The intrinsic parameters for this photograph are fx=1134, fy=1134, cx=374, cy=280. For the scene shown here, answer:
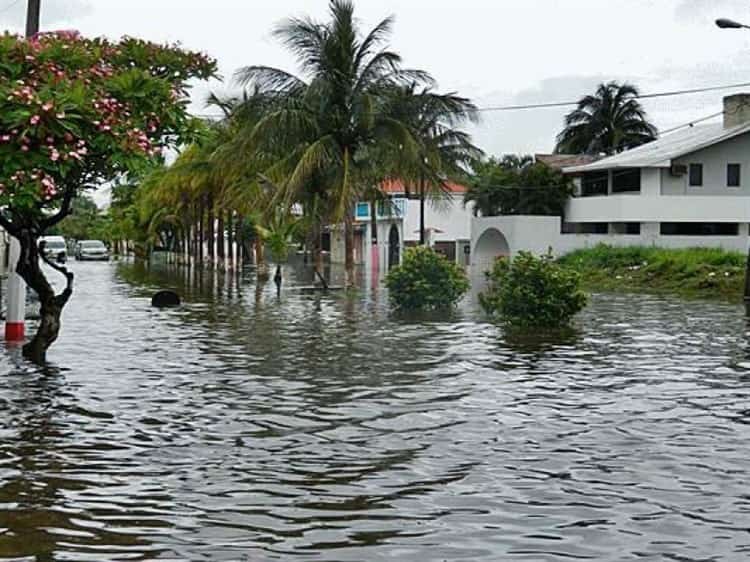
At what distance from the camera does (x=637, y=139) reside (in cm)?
7388

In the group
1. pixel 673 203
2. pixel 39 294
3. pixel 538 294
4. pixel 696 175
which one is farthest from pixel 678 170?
pixel 39 294

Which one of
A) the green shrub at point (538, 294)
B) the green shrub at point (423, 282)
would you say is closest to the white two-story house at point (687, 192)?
the green shrub at point (423, 282)

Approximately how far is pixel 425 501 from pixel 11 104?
21.5ft

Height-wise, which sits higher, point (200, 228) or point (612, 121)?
point (612, 121)

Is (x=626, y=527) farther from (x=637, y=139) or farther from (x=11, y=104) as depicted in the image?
(x=637, y=139)

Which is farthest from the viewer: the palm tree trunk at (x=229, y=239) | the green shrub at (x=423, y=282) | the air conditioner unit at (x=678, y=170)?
the palm tree trunk at (x=229, y=239)

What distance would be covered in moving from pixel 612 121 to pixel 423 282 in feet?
165

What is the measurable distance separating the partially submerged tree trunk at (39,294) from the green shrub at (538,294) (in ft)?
29.5

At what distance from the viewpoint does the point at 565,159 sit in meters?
72.3

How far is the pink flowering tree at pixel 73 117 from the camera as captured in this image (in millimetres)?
11977

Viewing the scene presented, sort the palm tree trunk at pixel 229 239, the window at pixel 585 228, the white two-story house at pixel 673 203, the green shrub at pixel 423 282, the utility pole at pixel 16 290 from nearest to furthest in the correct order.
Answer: the utility pole at pixel 16 290
the green shrub at pixel 423 282
the white two-story house at pixel 673 203
the palm tree trunk at pixel 229 239
the window at pixel 585 228

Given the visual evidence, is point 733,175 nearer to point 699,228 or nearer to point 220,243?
point 699,228

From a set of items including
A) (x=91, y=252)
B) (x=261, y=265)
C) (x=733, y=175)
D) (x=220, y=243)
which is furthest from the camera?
(x=91, y=252)

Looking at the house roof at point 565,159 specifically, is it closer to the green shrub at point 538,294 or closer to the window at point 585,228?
the window at point 585,228
